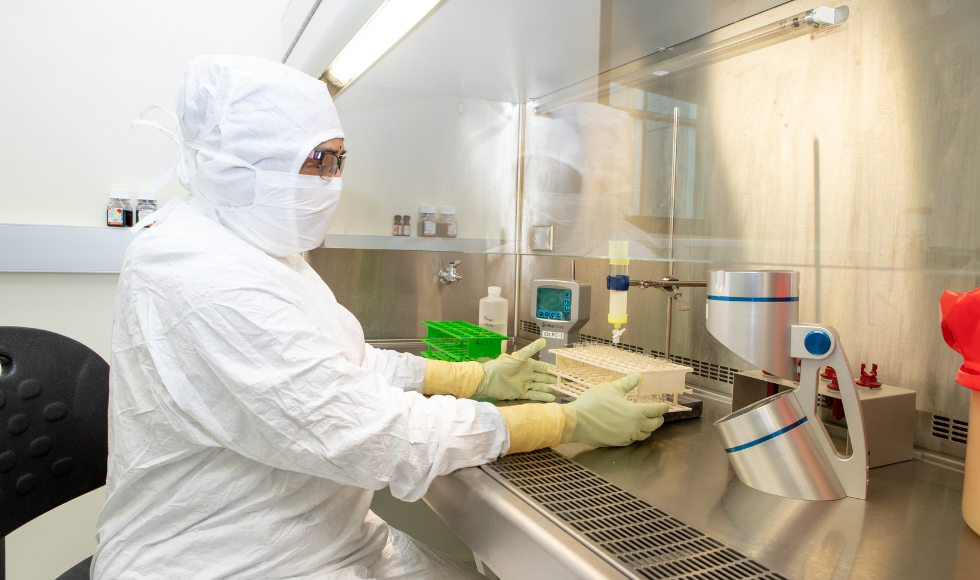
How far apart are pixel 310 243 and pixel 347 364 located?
32cm

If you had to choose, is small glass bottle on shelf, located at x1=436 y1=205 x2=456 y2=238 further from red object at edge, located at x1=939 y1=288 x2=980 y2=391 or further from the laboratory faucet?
red object at edge, located at x1=939 y1=288 x2=980 y2=391

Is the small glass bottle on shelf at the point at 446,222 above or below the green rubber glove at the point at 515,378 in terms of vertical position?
above

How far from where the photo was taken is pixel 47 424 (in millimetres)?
1167

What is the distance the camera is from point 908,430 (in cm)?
110

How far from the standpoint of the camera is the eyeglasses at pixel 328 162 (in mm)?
1078

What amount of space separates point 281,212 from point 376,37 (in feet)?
1.79

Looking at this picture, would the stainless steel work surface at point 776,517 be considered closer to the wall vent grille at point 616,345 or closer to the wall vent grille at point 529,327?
the wall vent grille at point 616,345

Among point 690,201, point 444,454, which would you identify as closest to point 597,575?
point 444,454

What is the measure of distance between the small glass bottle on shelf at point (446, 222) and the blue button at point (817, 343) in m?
1.44

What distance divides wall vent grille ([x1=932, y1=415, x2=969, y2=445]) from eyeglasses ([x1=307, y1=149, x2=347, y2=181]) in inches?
48.3

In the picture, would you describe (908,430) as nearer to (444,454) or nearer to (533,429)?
(533,429)

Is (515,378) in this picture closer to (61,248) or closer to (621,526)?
(621,526)

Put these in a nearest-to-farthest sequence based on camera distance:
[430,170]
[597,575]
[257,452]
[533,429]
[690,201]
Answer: [597,575] < [257,452] < [533,429] < [690,201] < [430,170]

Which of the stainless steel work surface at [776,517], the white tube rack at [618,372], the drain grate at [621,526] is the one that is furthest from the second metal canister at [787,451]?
the white tube rack at [618,372]
